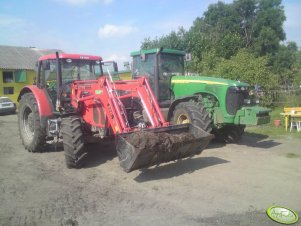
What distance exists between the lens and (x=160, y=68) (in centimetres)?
947

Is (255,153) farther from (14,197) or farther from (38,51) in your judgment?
(38,51)

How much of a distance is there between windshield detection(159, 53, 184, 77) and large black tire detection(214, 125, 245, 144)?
2.10 meters

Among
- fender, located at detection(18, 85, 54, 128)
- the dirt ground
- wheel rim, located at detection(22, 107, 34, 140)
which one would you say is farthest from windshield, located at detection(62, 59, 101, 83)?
the dirt ground

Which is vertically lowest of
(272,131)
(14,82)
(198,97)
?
(272,131)

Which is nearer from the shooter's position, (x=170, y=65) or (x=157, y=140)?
(x=157, y=140)

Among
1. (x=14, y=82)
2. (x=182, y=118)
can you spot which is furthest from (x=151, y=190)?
(x=14, y=82)

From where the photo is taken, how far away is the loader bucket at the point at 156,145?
18.5 feet

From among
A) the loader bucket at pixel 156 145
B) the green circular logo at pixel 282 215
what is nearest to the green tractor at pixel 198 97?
the loader bucket at pixel 156 145

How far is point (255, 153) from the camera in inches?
324

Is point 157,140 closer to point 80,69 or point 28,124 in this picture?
point 80,69

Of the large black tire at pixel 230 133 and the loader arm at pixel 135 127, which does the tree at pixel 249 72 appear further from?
the loader arm at pixel 135 127

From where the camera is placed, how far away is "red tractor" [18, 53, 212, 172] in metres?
5.94

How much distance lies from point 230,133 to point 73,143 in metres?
4.69

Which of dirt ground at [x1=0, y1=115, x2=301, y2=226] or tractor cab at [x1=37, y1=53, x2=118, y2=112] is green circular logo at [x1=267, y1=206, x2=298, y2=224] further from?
tractor cab at [x1=37, y1=53, x2=118, y2=112]
